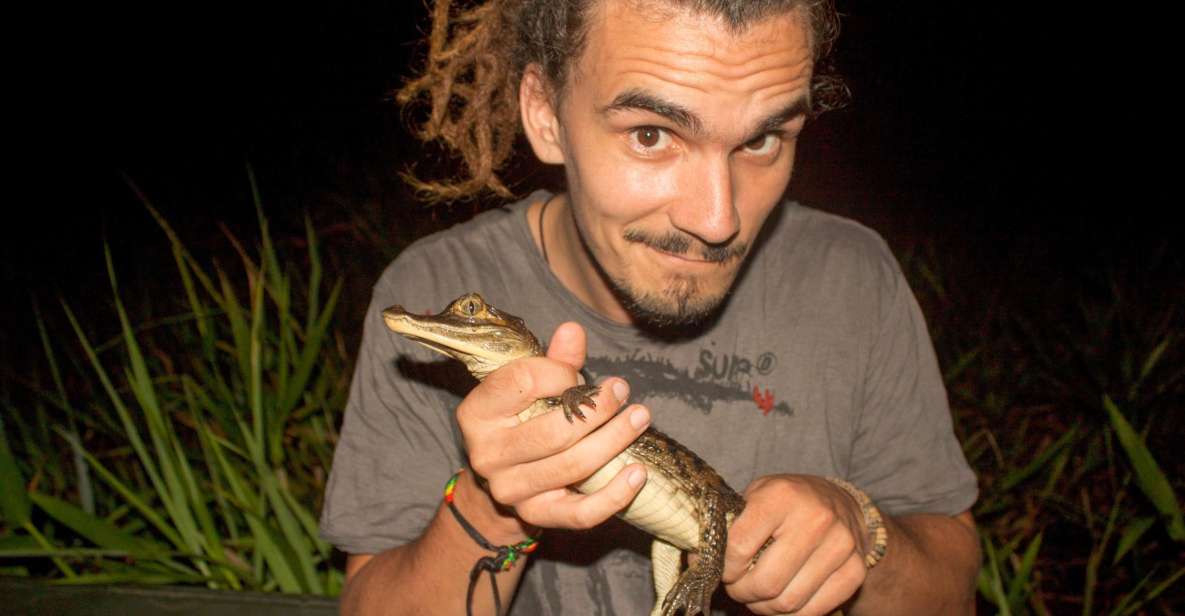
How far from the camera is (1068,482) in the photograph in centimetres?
441

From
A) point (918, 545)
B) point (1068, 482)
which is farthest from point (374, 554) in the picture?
point (1068, 482)

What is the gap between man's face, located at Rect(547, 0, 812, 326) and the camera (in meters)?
1.95

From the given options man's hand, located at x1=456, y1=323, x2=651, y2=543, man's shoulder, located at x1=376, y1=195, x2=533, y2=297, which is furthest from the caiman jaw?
man's shoulder, located at x1=376, y1=195, x2=533, y2=297

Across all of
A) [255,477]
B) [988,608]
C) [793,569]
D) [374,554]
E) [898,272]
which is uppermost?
[898,272]

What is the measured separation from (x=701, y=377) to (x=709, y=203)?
66 centimetres

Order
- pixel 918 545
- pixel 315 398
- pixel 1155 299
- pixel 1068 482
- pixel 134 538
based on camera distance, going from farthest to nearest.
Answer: pixel 1155 299, pixel 1068 482, pixel 315 398, pixel 134 538, pixel 918 545

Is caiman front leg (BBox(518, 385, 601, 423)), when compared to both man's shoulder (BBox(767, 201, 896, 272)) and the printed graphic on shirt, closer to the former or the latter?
the printed graphic on shirt

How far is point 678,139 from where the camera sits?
2.03m

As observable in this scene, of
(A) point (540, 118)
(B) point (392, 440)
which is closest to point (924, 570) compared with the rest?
(B) point (392, 440)

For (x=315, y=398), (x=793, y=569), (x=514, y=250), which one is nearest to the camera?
(x=793, y=569)

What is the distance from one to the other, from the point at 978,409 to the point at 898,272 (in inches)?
107

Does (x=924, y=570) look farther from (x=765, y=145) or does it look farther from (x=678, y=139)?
(x=678, y=139)

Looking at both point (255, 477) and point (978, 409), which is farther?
point (978, 409)

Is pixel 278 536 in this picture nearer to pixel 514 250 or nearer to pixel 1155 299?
pixel 514 250
